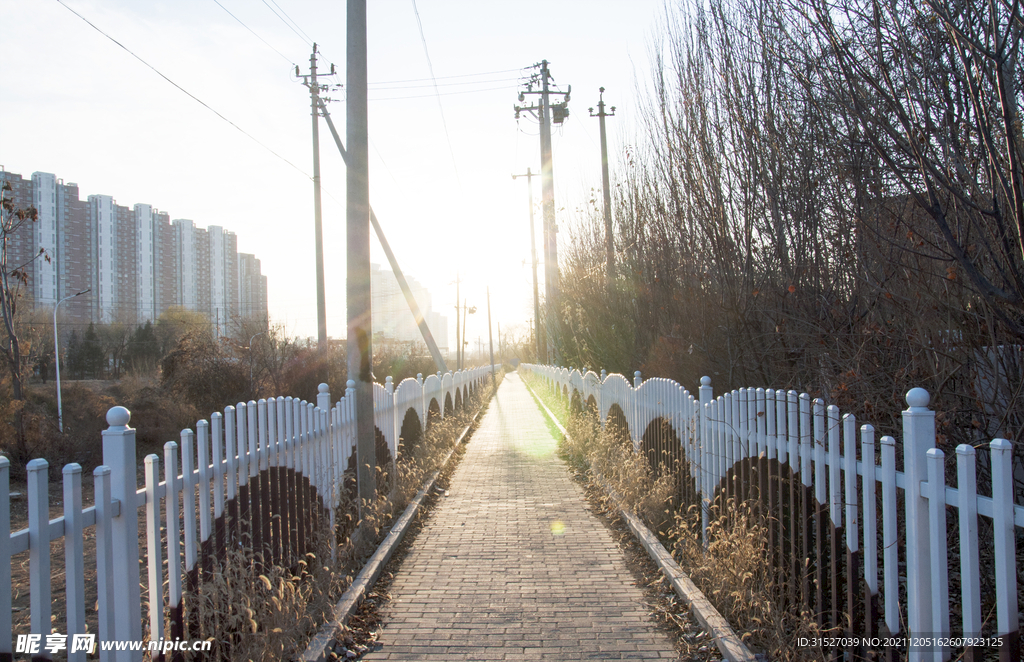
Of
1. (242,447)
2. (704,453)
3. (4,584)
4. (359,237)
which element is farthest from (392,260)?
(4,584)

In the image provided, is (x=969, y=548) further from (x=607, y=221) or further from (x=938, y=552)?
(x=607, y=221)

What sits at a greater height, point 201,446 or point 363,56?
point 363,56

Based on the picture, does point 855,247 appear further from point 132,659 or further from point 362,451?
point 132,659

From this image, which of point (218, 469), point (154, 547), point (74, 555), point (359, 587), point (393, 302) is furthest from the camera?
point (393, 302)

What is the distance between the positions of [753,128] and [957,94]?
3.10m

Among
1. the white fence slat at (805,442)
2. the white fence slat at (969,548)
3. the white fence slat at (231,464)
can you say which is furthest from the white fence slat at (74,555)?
the white fence slat at (805,442)

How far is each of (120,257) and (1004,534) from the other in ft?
261

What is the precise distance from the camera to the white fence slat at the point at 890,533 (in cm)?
284

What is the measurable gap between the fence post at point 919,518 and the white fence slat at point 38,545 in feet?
10.6

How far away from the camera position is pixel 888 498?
2.86 metres

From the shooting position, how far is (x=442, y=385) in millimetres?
15719

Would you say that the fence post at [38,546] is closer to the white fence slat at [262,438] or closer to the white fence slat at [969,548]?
the white fence slat at [262,438]

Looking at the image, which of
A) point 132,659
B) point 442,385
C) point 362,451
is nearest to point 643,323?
point 442,385

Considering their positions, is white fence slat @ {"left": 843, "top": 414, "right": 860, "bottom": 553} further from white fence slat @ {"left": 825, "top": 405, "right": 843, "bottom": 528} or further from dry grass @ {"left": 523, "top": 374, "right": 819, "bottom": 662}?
dry grass @ {"left": 523, "top": 374, "right": 819, "bottom": 662}
